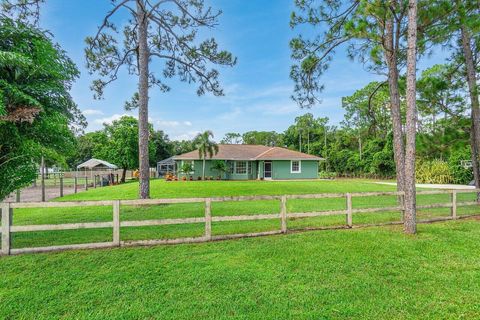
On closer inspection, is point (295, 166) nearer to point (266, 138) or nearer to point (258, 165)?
point (258, 165)

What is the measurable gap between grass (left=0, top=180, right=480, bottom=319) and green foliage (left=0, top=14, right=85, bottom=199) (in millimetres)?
1707

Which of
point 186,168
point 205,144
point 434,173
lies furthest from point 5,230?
point 434,173

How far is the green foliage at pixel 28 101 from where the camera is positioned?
199 inches

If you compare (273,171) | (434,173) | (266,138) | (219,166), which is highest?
(266,138)

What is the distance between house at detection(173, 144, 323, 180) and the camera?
28.3m

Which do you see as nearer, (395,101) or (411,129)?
(411,129)

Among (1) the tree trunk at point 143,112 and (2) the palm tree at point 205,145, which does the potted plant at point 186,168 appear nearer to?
(2) the palm tree at point 205,145

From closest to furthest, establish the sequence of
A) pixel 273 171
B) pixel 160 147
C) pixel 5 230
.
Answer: pixel 5 230
pixel 273 171
pixel 160 147

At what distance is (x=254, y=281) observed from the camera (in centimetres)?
387

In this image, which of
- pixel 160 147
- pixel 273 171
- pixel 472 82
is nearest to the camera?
pixel 472 82

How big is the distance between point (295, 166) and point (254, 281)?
Result: 26.0 meters

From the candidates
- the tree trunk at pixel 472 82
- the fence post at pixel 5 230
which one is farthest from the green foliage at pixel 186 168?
the fence post at pixel 5 230

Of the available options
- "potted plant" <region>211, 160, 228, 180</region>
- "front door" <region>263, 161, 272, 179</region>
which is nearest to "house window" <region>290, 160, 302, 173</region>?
"front door" <region>263, 161, 272, 179</region>

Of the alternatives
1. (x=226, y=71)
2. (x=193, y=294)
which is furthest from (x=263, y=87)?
(x=193, y=294)
